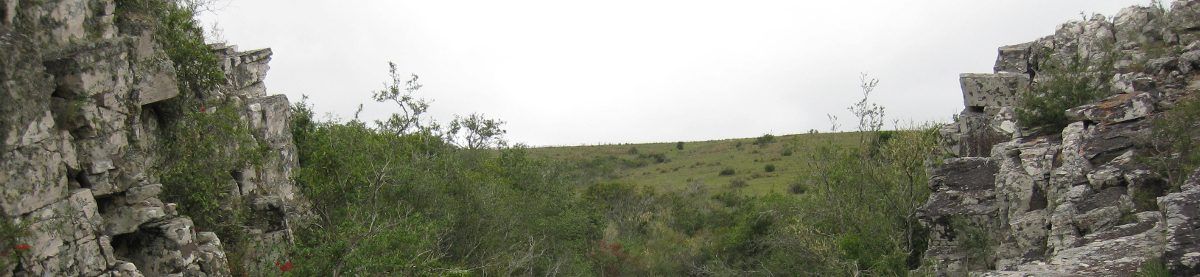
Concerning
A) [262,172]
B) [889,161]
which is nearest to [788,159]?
[889,161]

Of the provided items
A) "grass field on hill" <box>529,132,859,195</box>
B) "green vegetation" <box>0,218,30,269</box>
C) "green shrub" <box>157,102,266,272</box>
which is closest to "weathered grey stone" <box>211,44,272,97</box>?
"green shrub" <box>157,102,266,272</box>

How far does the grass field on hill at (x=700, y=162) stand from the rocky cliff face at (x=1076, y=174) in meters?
39.3

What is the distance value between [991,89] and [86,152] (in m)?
18.8

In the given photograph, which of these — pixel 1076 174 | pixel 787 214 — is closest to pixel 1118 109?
pixel 1076 174

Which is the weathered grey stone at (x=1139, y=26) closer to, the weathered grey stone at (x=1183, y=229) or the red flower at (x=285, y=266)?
the weathered grey stone at (x=1183, y=229)

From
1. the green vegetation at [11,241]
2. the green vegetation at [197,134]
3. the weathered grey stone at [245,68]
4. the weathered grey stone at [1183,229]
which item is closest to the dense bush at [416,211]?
the green vegetation at [197,134]

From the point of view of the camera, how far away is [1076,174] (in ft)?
45.8

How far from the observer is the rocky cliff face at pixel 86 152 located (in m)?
16.0

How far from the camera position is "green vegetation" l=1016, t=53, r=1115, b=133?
672 inches

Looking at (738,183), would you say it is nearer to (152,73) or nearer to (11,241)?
(152,73)

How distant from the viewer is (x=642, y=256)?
48.6 metres

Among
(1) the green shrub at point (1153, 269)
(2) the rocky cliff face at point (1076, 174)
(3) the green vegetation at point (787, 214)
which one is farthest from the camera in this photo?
(3) the green vegetation at point (787, 214)

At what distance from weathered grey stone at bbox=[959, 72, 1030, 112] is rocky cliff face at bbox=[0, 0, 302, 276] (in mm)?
16173

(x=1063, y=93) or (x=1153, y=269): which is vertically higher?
(x=1063, y=93)
